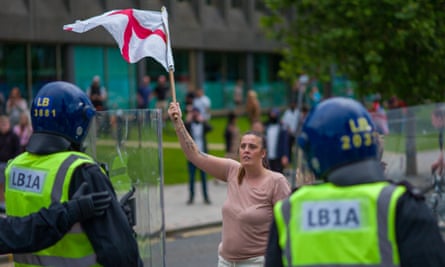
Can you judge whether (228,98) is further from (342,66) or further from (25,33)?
(342,66)

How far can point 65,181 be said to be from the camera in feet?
12.0

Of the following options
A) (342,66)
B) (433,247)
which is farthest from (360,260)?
(342,66)

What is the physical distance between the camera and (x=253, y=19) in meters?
37.9

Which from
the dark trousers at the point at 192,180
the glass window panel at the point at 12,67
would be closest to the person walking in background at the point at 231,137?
the dark trousers at the point at 192,180

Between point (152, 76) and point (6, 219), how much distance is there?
95.4ft

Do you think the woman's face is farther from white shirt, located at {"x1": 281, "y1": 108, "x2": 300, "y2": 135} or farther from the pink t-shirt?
white shirt, located at {"x1": 281, "y1": 108, "x2": 300, "y2": 135}

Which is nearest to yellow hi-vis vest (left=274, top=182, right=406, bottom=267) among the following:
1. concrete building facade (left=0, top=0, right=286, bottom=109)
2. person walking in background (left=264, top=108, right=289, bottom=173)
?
person walking in background (left=264, top=108, right=289, bottom=173)

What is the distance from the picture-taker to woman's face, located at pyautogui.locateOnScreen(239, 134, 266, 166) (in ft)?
18.6

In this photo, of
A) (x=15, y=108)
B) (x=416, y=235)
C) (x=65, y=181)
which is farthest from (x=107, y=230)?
(x=15, y=108)

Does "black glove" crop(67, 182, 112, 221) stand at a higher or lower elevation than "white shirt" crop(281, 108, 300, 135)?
higher

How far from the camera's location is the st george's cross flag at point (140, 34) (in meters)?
5.64

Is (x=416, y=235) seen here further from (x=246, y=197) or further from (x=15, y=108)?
(x=15, y=108)

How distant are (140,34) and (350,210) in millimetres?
3291

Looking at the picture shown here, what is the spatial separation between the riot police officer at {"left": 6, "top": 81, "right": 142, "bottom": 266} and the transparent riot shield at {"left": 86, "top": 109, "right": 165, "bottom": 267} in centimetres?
197
